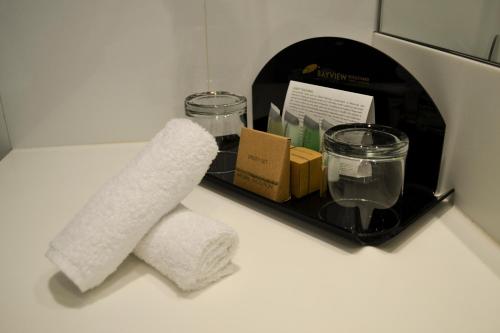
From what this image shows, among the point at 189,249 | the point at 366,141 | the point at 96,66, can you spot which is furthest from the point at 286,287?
the point at 96,66

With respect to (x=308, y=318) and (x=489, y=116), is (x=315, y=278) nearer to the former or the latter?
(x=308, y=318)

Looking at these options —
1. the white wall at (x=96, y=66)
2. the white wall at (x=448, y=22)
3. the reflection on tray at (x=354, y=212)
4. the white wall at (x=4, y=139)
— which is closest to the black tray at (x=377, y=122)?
the reflection on tray at (x=354, y=212)

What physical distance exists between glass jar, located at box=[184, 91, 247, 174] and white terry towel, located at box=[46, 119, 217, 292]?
0.71 ft

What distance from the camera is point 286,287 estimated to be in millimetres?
501

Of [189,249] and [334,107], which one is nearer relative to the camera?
[189,249]

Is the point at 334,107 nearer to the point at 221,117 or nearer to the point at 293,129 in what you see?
the point at 293,129

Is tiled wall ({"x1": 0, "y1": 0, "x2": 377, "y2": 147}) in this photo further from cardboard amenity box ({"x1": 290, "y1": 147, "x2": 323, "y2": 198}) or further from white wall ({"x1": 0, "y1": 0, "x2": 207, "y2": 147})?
cardboard amenity box ({"x1": 290, "y1": 147, "x2": 323, "y2": 198})

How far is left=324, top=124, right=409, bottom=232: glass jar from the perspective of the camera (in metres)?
0.60

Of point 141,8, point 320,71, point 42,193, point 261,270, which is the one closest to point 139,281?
point 261,270

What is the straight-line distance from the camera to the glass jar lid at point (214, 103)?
779mm

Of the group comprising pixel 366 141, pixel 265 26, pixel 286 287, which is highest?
pixel 265 26

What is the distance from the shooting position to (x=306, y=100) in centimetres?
76

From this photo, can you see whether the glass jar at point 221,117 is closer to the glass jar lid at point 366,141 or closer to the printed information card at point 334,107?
the printed information card at point 334,107

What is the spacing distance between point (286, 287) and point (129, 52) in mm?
609
